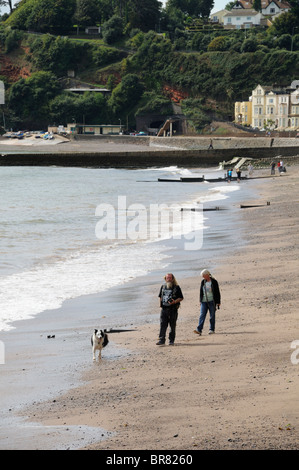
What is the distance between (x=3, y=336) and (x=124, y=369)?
10.4 feet

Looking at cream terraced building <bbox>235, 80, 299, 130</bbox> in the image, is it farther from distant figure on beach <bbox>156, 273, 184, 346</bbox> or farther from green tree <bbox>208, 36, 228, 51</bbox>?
distant figure on beach <bbox>156, 273, 184, 346</bbox>

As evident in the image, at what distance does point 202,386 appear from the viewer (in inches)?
368

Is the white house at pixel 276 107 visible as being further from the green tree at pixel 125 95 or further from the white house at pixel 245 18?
the white house at pixel 245 18

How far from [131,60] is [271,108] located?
36.0 metres

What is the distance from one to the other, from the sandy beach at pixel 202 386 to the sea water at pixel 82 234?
9.53ft

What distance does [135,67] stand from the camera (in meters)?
140

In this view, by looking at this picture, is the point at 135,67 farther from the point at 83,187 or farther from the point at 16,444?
the point at 16,444

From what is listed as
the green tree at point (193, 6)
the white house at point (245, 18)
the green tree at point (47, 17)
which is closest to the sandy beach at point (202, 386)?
the green tree at point (47, 17)

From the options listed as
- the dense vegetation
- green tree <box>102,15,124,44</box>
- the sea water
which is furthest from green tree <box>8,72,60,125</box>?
the sea water

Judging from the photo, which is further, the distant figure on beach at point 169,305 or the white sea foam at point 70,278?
the white sea foam at point 70,278

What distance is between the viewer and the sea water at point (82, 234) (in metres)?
17.1

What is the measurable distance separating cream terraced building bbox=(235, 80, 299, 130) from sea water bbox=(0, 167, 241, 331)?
190ft

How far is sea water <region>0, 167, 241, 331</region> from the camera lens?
17.1m

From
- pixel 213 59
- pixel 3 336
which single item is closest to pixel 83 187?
pixel 3 336
